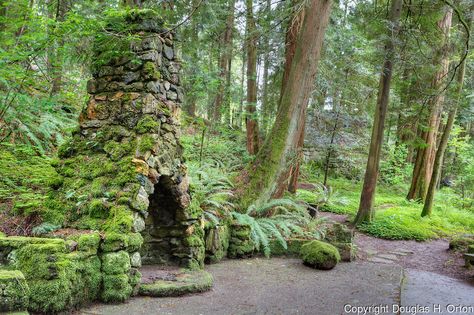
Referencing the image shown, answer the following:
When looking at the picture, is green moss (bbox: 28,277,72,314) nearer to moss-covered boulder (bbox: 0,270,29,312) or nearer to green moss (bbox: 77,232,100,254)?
moss-covered boulder (bbox: 0,270,29,312)

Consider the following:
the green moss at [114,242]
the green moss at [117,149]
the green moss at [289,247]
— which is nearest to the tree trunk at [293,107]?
the green moss at [289,247]

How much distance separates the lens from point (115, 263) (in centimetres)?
416

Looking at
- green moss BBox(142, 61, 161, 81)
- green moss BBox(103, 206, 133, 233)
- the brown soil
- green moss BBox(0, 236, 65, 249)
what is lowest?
the brown soil

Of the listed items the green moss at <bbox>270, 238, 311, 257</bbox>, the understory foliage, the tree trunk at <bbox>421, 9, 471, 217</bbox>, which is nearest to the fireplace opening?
the understory foliage

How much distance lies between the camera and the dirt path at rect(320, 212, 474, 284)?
724 centimetres

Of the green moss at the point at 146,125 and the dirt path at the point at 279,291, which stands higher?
the green moss at the point at 146,125

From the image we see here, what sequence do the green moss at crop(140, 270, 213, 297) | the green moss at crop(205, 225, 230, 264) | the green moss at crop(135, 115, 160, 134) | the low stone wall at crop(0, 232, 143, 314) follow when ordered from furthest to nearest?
1. the green moss at crop(205, 225, 230, 264)
2. the green moss at crop(135, 115, 160, 134)
3. the green moss at crop(140, 270, 213, 297)
4. the low stone wall at crop(0, 232, 143, 314)

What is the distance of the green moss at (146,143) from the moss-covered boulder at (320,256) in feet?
12.1

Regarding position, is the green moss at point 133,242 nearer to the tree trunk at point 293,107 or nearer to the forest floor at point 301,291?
the forest floor at point 301,291

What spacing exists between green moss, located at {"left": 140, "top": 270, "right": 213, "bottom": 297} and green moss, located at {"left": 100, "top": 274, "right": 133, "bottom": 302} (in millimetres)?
368

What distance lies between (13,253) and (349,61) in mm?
11113

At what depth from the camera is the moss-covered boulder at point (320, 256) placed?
259 inches

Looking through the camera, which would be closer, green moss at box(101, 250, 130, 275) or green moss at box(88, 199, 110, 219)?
green moss at box(101, 250, 130, 275)

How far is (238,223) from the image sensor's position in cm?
720
